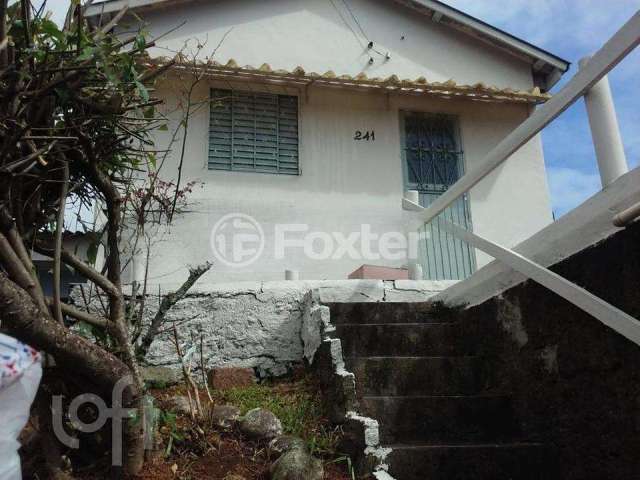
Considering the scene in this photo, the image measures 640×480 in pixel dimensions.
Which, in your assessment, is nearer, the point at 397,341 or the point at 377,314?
the point at 397,341

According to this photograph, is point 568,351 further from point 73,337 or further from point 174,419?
point 73,337

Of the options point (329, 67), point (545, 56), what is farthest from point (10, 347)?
point (545, 56)

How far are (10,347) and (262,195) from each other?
4.31 meters

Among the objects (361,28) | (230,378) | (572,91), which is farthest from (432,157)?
(230,378)

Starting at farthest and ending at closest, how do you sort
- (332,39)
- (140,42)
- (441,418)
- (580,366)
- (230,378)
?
(332,39) < (230,378) < (441,418) < (580,366) < (140,42)

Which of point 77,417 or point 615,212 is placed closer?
point 77,417

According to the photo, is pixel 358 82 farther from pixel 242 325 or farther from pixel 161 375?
pixel 161 375

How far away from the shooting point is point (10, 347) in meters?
1.66

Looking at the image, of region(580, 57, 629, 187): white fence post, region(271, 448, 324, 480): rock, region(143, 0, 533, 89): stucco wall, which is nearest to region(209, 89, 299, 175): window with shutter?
region(143, 0, 533, 89): stucco wall

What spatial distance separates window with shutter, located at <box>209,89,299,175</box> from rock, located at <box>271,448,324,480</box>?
3827 millimetres

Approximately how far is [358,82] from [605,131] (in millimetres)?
3293

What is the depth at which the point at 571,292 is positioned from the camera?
279 centimetres

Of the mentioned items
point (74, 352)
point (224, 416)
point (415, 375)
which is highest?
point (74, 352)

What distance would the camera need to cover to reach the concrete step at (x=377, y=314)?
4.29m
